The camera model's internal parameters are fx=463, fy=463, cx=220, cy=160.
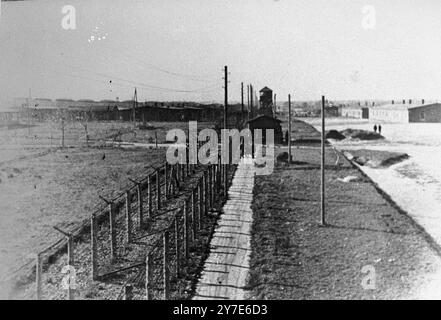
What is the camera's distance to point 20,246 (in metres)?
14.3

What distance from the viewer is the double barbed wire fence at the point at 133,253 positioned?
34.6 ft

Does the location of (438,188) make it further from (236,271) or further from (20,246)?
(20,246)

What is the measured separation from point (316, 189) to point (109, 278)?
506 inches

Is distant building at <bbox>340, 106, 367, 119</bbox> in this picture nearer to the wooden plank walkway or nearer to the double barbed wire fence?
the wooden plank walkway

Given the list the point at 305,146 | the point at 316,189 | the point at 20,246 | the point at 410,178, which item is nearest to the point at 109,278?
the point at 20,246

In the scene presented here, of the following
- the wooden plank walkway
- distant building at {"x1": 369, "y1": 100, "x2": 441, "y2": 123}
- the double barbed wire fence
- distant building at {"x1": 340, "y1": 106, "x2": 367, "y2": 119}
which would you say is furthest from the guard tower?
distant building at {"x1": 340, "y1": 106, "x2": 367, "y2": 119}

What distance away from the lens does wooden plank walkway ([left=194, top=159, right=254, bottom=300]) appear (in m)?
10.7

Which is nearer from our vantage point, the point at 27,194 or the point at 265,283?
the point at 265,283

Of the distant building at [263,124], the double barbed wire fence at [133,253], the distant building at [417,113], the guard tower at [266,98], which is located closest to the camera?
the double barbed wire fence at [133,253]

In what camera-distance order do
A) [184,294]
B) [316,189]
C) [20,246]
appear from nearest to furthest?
[184,294]
[20,246]
[316,189]

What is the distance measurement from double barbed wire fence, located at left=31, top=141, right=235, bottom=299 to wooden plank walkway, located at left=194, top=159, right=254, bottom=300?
1.25ft

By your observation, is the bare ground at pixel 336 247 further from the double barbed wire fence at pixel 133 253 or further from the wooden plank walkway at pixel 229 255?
the double barbed wire fence at pixel 133 253

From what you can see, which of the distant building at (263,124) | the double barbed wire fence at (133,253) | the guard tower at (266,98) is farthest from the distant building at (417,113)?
the double barbed wire fence at (133,253)

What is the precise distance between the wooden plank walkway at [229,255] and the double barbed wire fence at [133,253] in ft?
1.25
